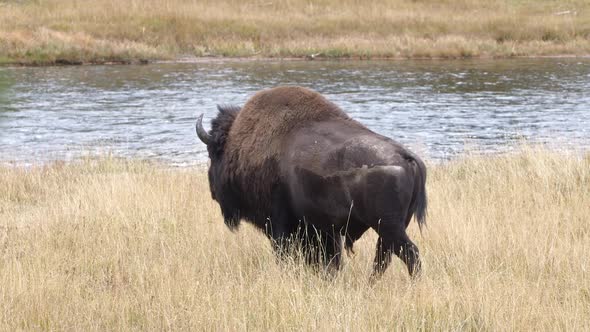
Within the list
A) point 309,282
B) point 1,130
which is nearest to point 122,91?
point 1,130

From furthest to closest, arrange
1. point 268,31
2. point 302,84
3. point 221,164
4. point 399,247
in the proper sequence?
point 268,31 → point 302,84 → point 221,164 → point 399,247

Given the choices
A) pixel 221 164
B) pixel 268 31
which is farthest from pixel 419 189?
pixel 268 31

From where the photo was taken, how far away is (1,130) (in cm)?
1750

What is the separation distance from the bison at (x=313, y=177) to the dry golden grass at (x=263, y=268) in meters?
0.29

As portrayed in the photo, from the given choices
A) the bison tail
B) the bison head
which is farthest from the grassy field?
the bison tail

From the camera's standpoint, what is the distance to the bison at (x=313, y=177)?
16.4 feet

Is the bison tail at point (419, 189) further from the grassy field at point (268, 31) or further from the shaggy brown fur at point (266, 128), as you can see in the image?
the grassy field at point (268, 31)

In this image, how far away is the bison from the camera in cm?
501

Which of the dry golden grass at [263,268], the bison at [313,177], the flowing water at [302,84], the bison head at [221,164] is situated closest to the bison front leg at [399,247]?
the bison at [313,177]

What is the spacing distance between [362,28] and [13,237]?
102 feet

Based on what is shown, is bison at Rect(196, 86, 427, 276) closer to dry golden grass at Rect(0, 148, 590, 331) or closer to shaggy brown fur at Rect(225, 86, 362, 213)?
shaggy brown fur at Rect(225, 86, 362, 213)

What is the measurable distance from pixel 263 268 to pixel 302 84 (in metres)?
18.8

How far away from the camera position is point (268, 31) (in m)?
35.6

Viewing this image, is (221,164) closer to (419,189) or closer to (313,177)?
(313,177)
